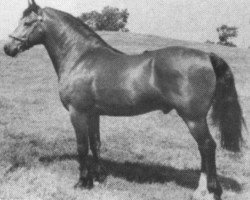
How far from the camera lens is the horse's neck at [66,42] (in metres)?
7.10

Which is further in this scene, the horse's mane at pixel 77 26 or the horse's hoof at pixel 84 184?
the horse's mane at pixel 77 26

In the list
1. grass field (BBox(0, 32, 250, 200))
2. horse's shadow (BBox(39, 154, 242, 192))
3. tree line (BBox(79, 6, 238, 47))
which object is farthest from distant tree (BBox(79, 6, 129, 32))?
horse's shadow (BBox(39, 154, 242, 192))

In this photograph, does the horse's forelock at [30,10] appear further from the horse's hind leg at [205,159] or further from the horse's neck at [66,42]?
the horse's hind leg at [205,159]

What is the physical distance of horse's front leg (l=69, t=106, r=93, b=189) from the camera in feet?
22.0

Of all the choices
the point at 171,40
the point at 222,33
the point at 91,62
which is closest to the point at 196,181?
the point at 91,62

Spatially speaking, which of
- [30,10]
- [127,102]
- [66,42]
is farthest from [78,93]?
[30,10]

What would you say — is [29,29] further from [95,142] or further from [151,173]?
[151,173]

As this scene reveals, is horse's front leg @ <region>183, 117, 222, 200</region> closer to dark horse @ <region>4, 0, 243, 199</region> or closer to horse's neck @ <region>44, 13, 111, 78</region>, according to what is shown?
dark horse @ <region>4, 0, 243, 199</region>

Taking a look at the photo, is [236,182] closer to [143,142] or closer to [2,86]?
[143,142]

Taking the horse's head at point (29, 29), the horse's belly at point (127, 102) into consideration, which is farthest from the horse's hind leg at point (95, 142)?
the horse's head at point (29, 29)

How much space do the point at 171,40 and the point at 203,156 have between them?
97.8 feet

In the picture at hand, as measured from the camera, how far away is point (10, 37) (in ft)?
24.1

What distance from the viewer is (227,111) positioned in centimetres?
643

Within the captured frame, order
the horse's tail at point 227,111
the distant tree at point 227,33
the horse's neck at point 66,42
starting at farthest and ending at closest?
1. the distant tree at point 227,33
2. the horse's neck at point 66,42
3. the horse's tail at point 227,111
